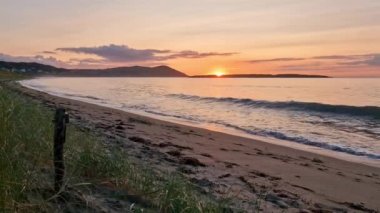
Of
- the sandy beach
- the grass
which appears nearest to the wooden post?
the grass

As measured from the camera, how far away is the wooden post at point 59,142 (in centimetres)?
382

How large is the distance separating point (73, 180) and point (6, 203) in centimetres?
129

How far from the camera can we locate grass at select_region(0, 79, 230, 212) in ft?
11.6

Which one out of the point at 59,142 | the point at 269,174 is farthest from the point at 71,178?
the point at 269,174

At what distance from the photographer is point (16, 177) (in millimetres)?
3572

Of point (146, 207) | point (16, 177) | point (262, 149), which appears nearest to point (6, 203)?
point (16, 177)

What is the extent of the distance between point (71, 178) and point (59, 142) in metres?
0.39

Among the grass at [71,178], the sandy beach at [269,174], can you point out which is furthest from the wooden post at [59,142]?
the sandy beach at [269,174]

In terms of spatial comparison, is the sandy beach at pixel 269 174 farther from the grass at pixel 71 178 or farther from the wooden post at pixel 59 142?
the wooden post at pixel 59 142

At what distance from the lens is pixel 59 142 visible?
3938 mm

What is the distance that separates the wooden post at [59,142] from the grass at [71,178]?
8 cm

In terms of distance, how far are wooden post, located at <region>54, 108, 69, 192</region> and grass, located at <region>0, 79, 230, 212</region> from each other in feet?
0.27

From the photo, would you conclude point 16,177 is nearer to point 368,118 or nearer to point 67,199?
point 67,199

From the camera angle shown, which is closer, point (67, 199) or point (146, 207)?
point (67, 199)
